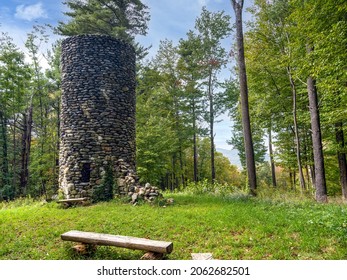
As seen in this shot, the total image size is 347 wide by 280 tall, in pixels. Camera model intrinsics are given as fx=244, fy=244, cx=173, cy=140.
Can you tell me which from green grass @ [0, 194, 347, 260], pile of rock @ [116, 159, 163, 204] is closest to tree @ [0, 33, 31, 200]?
pile of rock @ [116, 159, 163, 204]

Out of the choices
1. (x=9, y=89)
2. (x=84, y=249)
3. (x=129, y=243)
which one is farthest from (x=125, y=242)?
(x=9, y=89)

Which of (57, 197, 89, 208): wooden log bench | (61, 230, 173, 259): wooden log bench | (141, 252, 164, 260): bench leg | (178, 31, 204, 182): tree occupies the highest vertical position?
(178, 31, 204, 182): tree

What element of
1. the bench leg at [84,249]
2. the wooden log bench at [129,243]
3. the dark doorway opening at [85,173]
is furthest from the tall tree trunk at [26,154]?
the wooden log bench at [129,243]

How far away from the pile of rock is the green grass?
1.02 meters

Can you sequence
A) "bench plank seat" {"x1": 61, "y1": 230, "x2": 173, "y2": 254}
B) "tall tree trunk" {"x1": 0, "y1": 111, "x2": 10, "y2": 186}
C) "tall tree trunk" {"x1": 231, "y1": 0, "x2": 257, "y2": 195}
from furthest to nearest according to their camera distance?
"tall tree trunk" {"x1": 0, "y1": 111, "x2": 10, "y2": 186} < "tall tree trunk" {"x1": 231, "y1": 0, "x2": 257, "y2": 195} < "bench plank seat" {"x1": 61, "y1": 230, "x2": 173, "y2": 254}

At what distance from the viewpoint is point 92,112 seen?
9195 mm

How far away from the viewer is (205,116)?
1711 centimetres

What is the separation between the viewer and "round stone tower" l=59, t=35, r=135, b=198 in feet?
29.3

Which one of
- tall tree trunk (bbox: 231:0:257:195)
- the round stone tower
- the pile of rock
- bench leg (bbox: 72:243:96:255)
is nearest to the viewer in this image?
bench leg (bbox: 72:243:96:255)

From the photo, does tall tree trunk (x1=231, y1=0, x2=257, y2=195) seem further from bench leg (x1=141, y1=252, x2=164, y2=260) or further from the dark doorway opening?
bench leg (x1=141, y1=252, x2=164, y2=260)

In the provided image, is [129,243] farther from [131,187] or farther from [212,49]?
[212,49]

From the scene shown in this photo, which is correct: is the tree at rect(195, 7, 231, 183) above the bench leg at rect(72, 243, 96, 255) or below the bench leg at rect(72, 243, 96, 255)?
above

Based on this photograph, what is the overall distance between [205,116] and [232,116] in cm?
215
